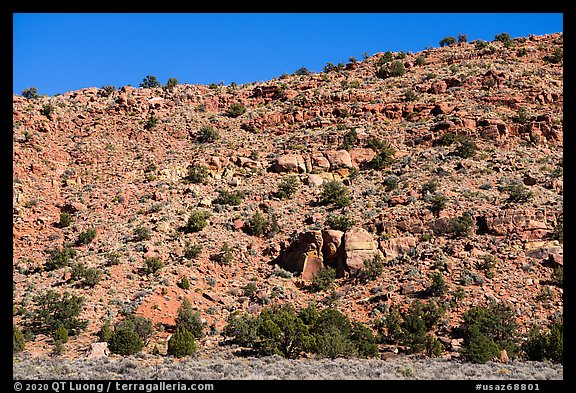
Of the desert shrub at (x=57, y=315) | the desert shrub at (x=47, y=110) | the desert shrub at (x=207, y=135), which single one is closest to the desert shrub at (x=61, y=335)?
the desert shrub at (x=57, y=315)

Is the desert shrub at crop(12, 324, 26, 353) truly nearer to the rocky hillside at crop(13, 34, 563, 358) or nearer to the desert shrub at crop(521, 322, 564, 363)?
the rocky hillside at crop(13, 34, 563, 358)

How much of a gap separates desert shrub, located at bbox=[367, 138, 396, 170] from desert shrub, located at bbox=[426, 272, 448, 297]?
1078cm

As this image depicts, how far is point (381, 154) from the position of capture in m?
29.9

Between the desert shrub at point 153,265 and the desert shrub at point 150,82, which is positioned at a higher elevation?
the desert shrub at point 150,82

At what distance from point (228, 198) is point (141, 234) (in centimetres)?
554

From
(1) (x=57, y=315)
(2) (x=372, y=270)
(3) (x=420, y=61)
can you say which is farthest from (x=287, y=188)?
(3) (x=420, y=61)

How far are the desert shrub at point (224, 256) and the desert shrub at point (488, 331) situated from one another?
36.8 ft

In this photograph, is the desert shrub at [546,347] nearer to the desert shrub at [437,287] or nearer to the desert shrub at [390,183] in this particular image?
the desert shrub at [437,287]

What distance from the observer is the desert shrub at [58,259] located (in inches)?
873

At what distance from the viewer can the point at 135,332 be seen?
55.6 ft

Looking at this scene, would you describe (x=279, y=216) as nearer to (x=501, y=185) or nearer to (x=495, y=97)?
(x=501, y=185)

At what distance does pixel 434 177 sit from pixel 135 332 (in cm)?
1815

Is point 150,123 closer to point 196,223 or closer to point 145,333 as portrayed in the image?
point 196,223

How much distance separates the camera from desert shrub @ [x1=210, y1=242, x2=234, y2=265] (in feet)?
76.5
